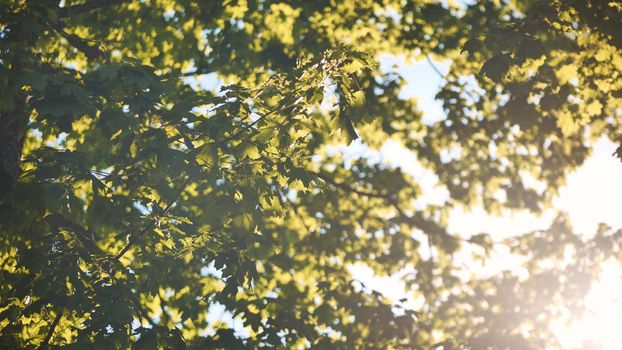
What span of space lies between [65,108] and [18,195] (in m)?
0.93

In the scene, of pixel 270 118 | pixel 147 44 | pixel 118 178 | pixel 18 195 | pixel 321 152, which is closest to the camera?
pixel 18 195

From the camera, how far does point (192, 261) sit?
10.3 metres

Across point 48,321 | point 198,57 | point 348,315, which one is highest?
point 198,57

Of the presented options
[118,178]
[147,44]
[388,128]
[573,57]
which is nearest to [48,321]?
[118,178]

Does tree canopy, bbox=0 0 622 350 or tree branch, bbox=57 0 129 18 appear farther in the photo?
tree branch, bbox=57 0 129 18

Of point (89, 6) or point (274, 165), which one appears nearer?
point (274, 165)

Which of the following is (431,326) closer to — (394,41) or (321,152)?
(321,152)

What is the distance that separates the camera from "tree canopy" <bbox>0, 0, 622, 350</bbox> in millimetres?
5332

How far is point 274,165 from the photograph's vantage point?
17.9 feet

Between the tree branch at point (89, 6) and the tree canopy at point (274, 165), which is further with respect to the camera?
the tree branch at point (89, 6)

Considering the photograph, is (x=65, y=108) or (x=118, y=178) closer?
(x=65, y=108)

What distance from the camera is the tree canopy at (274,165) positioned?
5.33 m

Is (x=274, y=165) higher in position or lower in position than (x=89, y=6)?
lower

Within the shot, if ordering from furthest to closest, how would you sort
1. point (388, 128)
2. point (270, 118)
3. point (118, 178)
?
point (388, 128) < point (118, 178) < point (270, 118)
